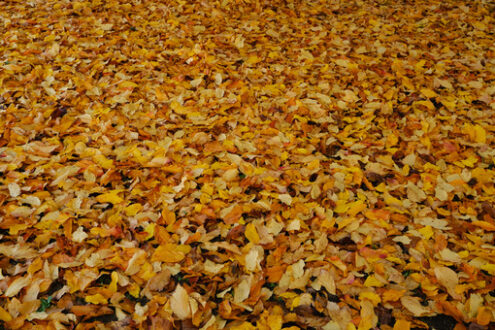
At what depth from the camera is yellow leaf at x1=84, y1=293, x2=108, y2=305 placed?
1.71m

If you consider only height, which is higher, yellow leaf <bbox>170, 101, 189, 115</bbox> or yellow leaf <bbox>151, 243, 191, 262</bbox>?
yellow leaf <bbox>170, 101, 189, 115</bbox>

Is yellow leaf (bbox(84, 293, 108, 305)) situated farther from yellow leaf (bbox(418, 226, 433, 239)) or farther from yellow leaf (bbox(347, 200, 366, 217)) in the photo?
yellow leaf (bbox(418, 226, 433, 239))

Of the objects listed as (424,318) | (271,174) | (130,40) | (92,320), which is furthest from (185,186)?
(130,40)

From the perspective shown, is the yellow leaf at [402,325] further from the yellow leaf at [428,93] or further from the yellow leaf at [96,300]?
the yellow leaf at [428,93]

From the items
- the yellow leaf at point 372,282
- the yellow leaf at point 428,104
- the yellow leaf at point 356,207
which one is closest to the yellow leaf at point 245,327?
the yellow leaf at point 372,282

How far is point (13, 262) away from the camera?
6.13ft

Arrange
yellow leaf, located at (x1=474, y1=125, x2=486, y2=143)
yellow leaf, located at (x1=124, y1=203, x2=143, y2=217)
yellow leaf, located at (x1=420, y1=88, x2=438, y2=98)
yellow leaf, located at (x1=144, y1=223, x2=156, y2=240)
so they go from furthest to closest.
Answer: yellow leaf, located at (x1=420, y1=88, x2=438, y2=98), yellow leaf, located at (x1=474, y1=125, x2=486, y2=143), yellow leaf, located at (x1=124, y1=203, x2=143, y2=217), yellow leaf, located at (x1=144, y1=223, x2=156, y2=240)

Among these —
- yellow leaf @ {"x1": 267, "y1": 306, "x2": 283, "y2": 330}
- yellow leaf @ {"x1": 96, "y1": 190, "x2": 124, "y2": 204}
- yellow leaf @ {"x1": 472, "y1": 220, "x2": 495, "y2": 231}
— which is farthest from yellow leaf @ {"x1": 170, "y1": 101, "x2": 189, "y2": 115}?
yellow leaf @ {"x1": 472, "y1": 220, "x2": 495, "y2": 231}

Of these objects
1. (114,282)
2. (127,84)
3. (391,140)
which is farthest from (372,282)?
(127,84)

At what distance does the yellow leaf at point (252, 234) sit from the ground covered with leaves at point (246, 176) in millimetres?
12

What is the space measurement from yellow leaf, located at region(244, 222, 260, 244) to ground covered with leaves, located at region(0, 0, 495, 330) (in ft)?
0.04

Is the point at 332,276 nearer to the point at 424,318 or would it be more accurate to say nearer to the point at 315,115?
the point at 424,318

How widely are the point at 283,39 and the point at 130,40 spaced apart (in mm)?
1595

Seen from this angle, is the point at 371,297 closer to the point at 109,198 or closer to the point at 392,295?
the point at 392,295
